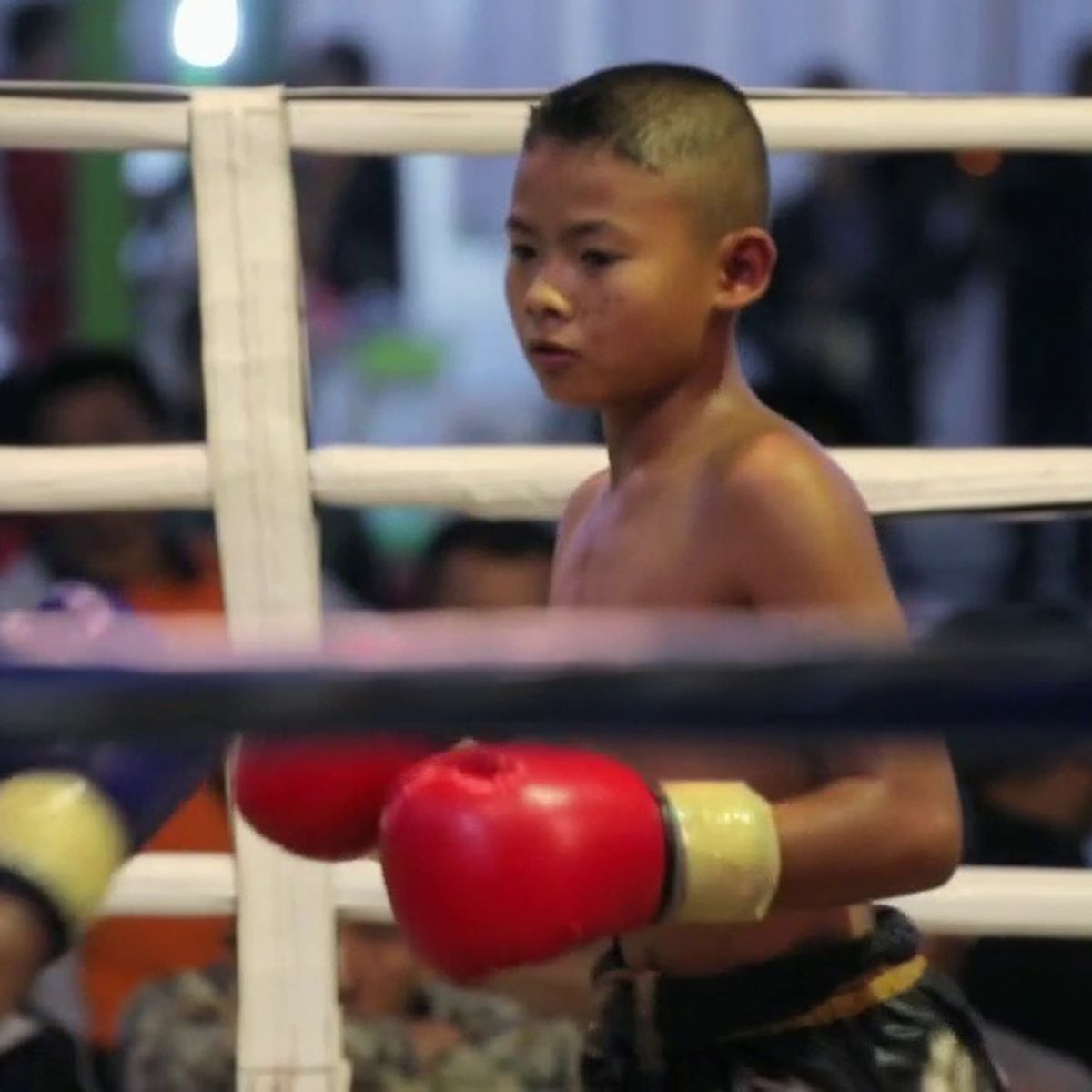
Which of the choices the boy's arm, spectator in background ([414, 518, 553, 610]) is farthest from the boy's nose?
spectator in background ([414, 518, 553, 610])

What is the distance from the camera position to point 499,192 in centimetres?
320

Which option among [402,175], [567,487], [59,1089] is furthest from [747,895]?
[402,175]

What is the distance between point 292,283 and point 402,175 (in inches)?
64.8

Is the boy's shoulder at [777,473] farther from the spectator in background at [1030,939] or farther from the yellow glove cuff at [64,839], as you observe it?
the spectator in background at [1030,939]

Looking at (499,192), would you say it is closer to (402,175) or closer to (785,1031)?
(402,175)

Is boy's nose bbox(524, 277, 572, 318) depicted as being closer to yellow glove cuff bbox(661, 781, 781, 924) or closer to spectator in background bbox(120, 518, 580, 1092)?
yellow glove cuff bbox(661, 781, 781, 924)

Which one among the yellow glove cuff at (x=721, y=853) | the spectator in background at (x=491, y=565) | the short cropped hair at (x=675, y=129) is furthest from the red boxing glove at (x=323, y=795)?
the spectator in background at (x=491, y=565)

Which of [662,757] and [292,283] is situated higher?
[292,283]

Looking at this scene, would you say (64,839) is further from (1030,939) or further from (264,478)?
(1030,939)

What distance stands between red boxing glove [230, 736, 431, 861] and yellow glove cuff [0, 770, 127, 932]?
65 mm

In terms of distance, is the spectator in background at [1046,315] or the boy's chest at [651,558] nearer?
the boy's chest at [651,558]

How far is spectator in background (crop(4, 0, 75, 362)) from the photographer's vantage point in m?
2.65

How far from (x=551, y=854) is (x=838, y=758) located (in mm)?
183

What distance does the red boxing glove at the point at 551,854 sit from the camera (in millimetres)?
919
